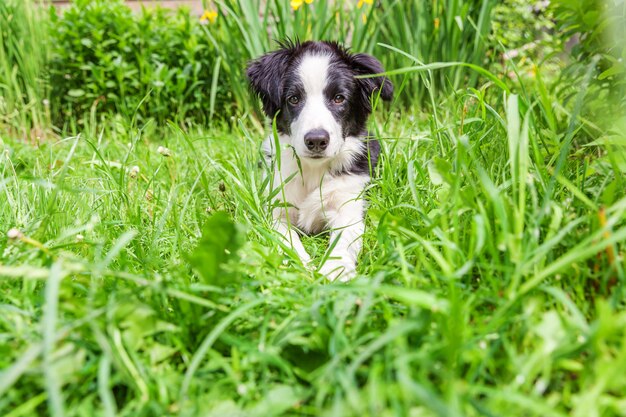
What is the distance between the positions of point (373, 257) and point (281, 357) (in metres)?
0.82

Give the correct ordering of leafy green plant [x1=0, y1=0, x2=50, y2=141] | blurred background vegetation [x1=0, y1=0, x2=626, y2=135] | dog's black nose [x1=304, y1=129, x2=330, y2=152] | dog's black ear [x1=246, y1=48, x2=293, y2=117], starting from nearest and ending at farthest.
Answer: dog's black nose [x1=304, y1=129, x2=330, y2=152] → dog's black ear [x1=246, y1=48, x2=293, y2=117] → blurred background vegetation [x1=0, y1=0, x2=626, y2=135] → leafy green plant [x1=0, y1=0, x2=50, y2=141]

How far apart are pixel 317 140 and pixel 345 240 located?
44 cm

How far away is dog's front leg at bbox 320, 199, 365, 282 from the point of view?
1.74 m

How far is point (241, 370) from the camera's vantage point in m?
1.11

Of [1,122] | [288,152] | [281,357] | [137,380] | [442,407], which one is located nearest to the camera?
[442,407]

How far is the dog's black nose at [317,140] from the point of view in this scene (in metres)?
2.21

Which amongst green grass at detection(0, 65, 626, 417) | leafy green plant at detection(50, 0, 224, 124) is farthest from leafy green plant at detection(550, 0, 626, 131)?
leafy green plant at detection(50, 0, 224, 124)

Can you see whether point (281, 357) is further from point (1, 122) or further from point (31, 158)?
point (1, 122)

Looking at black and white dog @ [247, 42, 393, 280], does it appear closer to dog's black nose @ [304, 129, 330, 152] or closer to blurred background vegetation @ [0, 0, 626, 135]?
dog's black nose @ [304, 129, 330, 152]

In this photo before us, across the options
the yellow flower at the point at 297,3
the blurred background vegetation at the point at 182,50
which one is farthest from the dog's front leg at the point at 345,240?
the yellow flower at the point at 297,3

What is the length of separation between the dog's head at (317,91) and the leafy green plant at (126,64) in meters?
1.83

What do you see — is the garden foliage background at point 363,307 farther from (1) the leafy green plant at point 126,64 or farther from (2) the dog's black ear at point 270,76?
(1) the leafy green plant at point 126,64

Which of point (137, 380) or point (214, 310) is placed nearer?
point (137, 380)

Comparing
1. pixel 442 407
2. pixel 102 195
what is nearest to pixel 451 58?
pixel 102 195
